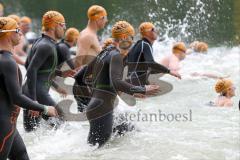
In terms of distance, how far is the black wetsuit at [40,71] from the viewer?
22.0 feet

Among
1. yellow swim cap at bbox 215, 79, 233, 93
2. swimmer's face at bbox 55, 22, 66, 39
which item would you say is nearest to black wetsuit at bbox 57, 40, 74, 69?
swimmer's face at bbox 55, 22, 66, 39

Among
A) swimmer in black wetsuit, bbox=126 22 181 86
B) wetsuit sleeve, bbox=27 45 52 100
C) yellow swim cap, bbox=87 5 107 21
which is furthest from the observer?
swimmer in black wetsuit, bbox=126 22 181 86

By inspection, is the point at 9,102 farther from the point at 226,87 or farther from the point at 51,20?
the point at 226,87

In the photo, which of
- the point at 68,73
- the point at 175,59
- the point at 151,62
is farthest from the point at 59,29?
the point at 175,59

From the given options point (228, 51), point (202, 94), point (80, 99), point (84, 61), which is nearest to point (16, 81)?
point (80, 99)

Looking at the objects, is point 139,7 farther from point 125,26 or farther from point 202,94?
point 125,26

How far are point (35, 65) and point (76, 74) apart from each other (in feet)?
2.10

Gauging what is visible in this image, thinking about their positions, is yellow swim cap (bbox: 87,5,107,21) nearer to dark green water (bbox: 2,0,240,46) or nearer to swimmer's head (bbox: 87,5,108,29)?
swimmer's head (bbox: 87,5,108,29)

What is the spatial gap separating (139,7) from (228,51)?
347cm

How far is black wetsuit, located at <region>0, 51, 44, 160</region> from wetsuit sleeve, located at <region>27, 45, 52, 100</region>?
5.39ft

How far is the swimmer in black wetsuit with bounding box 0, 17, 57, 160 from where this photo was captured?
184 inches

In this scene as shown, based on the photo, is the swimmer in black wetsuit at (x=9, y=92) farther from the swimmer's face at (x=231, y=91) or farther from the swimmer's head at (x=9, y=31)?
the swimmer's face at (x=231, y=91)

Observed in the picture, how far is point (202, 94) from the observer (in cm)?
1190

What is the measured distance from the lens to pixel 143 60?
8.61 metres
